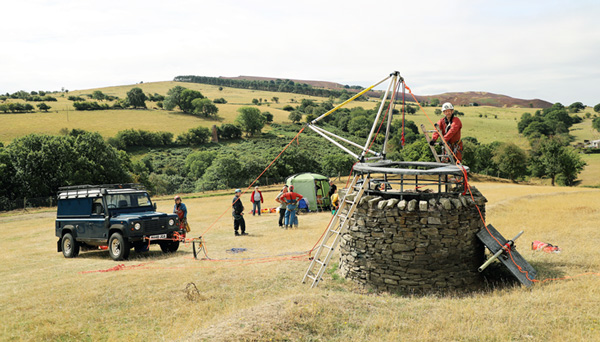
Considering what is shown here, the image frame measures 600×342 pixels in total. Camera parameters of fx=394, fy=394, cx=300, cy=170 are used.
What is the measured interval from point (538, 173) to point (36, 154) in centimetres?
7851

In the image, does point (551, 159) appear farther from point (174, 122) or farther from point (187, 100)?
point (187, 100)

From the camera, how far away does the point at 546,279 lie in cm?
997

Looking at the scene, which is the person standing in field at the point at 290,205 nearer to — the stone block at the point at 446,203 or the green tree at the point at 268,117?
the stone block at the point at 446,203

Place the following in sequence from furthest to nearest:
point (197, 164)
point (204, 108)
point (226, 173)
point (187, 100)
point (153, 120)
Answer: point (187, 100), point (204, 108), point (153, 120), point (197, 164), point (226, 173)

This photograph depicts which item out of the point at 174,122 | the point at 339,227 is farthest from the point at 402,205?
the point at 174,122

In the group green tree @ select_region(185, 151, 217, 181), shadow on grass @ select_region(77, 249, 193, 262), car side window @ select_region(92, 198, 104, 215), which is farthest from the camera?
green tree @ select_region(185, 151, 217, 181)

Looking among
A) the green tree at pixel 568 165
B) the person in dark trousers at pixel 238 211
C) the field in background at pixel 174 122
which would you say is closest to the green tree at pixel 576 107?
the field in background at pixel 174 122

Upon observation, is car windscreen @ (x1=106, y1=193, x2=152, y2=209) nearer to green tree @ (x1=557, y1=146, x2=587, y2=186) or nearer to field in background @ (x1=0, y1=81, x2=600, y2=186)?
green tree @ (x1=557, y1=146, x2=587, y2=186)

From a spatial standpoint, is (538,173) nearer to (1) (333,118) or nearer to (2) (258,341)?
(1) (333,118)

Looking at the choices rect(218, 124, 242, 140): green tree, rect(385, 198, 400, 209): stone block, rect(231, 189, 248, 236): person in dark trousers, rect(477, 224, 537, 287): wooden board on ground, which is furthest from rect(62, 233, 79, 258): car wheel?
rect(218, 124, 242, 140): green tree

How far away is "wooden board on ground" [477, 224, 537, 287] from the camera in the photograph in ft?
32.3

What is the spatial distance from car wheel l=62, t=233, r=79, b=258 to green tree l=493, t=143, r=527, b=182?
7174 centimetres

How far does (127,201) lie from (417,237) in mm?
10944

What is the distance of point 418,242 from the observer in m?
10.2
